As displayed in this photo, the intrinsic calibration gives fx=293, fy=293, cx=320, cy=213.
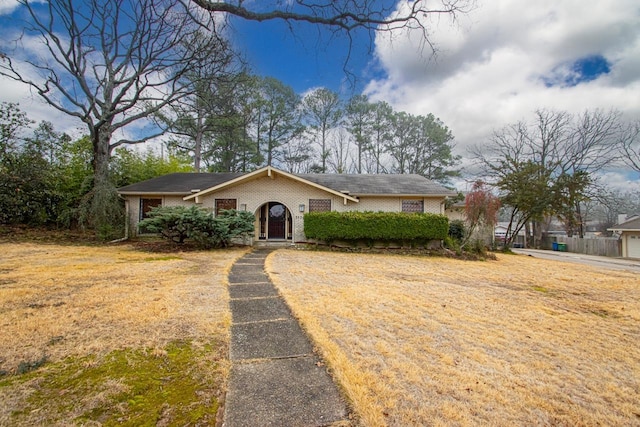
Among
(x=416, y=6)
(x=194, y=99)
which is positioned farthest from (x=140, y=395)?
(x=194, y=99)

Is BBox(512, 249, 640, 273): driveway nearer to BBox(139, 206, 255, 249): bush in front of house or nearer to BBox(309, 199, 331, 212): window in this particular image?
BBox(309, 199, 331, 212): window

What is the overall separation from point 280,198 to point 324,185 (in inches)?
101

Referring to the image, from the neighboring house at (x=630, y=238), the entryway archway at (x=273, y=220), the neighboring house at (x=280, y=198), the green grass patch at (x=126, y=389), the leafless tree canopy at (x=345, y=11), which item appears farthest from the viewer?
the neighboring house at (x=630, y=238)

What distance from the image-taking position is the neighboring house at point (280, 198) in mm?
14523

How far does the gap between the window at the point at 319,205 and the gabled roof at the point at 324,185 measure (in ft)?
2.42

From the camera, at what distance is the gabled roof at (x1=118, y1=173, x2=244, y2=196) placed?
15.0 meters

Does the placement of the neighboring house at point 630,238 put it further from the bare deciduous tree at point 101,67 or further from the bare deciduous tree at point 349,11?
the bare deciduous tree at point 101,67

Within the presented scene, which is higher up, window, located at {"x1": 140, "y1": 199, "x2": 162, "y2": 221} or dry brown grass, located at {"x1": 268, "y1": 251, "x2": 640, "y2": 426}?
window, located at {"x1": 140, "y1": 199, "x2": 162, "y2": 221}

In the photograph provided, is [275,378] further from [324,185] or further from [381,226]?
[324,185]

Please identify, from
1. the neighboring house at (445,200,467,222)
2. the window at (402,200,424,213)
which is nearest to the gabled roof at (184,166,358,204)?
the window at (402,200,424,213)

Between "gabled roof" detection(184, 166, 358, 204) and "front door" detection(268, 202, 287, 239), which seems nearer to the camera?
"gabled roof" detection(184, 166, 358, 204)

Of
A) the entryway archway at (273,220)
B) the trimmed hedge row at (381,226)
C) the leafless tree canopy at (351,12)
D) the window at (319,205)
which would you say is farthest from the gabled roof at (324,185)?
the leafless tree canopy at (351,12)

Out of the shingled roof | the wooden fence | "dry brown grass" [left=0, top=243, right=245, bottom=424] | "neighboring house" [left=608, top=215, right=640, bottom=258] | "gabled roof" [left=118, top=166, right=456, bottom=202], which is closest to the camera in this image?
"dry brown grass" [left=0, top=243, right=245, bottom=424]

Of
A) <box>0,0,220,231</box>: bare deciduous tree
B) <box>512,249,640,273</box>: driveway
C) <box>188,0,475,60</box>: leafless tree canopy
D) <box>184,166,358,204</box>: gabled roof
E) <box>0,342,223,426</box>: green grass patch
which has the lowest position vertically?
<box>512,249,640,273</box>: driveway
